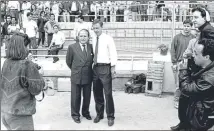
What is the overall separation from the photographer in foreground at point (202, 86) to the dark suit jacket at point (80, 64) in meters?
2.33

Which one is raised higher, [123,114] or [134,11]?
[134,11]

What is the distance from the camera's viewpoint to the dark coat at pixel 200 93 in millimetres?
5156

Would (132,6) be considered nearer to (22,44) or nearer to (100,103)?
(100,103)

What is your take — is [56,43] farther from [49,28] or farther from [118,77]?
[118,77]

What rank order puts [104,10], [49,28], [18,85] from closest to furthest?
[18,85] < [49,28] < [104,10]

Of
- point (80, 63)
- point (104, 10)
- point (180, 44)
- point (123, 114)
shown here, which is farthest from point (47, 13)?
point (80, 63)

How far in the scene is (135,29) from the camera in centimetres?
1323

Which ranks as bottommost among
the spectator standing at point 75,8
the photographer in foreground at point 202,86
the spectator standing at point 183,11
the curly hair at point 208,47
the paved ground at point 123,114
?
the paved ground at point 123,114

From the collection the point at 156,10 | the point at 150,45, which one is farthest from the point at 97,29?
the point at 156,10

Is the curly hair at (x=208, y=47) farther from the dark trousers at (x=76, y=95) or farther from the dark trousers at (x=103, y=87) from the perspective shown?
the dark trousers at (x=76, y=95)

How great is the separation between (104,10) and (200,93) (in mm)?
10054

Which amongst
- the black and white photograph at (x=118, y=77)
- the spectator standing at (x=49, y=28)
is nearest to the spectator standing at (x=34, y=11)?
the black and white photograph at (x=118, y=77)

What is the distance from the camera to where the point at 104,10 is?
14898 millimetres

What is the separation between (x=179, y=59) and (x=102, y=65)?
6.28 feet
